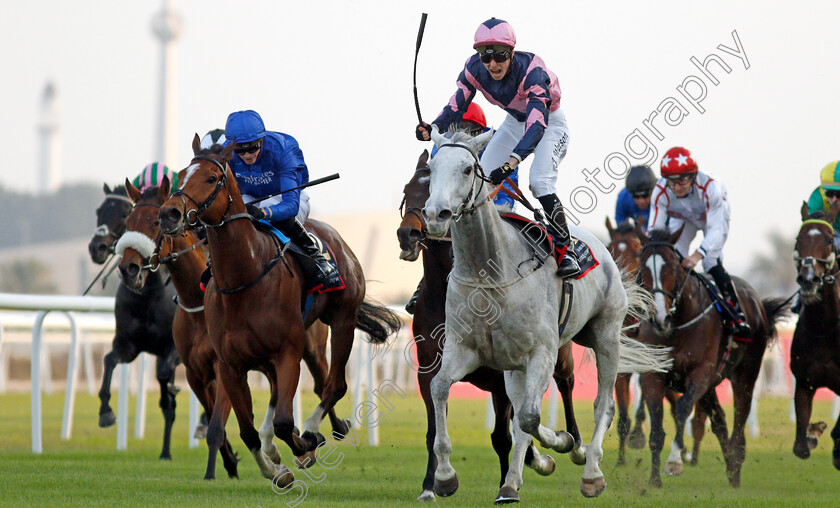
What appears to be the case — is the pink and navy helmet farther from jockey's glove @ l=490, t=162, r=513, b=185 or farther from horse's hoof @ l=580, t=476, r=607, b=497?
horse's hoof @ l=580, t=476, r=607, b=497

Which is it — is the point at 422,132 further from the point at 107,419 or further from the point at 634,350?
the point at 107,419

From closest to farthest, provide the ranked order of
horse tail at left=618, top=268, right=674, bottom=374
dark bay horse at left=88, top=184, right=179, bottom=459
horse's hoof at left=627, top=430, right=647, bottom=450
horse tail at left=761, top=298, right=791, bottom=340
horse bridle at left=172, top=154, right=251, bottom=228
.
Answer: horse bridle at left=172, top=154, right=251, bottom=228 < horse tail at left=618, top=268, right=674, bottom=374 < dark bay horse at left=88, top=184, right=179, bottom=459 < horse's hoof at left=627, top=430, right=647, bottom=450 < horse tail at left=761, top=298, right=791, bottom=340

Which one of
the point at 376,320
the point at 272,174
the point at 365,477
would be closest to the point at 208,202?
the point at 272,174

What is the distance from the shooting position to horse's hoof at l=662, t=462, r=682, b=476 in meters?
9.01

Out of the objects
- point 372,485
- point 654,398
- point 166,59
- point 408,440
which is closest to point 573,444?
point 372,485

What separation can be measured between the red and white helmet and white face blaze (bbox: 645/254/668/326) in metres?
0.76

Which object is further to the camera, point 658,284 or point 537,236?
point 658,284

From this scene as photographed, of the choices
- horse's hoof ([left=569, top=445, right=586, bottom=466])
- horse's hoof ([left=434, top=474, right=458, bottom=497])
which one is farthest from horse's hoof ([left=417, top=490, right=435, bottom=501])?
horse's hoof ([left=569, top=445, right=586, bottom=466])

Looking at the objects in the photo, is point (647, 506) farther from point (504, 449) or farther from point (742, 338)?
point (742, 338)

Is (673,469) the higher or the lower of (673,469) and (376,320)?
the lower

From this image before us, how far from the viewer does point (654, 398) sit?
8469 mm

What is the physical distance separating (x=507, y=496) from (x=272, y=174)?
2.78 metres

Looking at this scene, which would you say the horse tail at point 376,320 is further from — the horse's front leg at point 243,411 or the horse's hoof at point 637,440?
the horse's hoof at point 637,440

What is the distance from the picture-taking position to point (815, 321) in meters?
8.36
